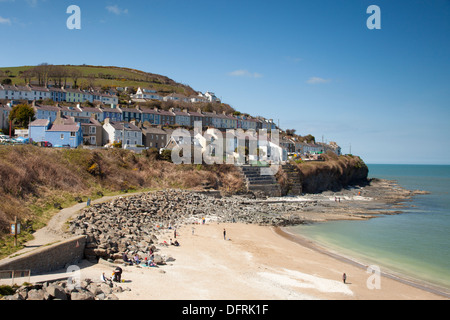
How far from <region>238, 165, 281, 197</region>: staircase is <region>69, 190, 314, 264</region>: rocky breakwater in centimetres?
406

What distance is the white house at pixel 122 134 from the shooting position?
178ft

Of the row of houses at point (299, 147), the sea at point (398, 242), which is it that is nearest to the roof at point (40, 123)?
the sea at point (398, 242)

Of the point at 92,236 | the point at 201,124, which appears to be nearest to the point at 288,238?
the point at 92,236

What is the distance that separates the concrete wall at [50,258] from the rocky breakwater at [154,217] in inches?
36.1

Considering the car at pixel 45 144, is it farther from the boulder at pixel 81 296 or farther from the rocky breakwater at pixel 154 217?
the boulder at pixel 81 296

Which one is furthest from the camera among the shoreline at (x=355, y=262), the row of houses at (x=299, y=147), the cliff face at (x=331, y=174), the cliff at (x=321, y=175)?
the row of houses at (x=299, y=147)

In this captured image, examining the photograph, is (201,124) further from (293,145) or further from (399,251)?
(399,251)

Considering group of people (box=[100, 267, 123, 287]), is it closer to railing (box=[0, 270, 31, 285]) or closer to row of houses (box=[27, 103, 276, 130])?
railing (box=[0, 270, 31, 285])

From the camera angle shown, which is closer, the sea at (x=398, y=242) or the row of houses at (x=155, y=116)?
the sea at (x=398, y=242)

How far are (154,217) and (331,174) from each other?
50456 mm
